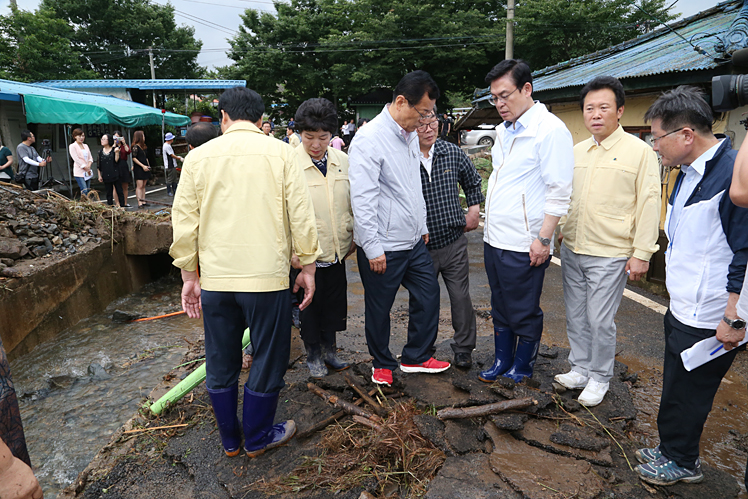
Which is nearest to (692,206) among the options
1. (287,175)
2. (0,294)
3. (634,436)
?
(634,436)

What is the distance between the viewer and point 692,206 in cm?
230

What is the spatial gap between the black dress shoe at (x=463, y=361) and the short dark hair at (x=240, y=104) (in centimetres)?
219

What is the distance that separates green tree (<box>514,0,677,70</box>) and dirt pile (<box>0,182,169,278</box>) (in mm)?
16446

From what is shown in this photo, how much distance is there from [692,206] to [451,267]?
165 cm

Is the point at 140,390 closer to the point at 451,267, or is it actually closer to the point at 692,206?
the point at 451,267

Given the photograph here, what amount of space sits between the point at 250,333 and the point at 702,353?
2.22m

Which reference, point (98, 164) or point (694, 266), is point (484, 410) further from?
point (98, 164)

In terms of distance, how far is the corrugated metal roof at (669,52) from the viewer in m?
5.96

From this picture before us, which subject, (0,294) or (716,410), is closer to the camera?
(716,410)

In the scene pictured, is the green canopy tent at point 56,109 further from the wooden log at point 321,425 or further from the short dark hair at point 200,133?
the wooden log at point 321,425

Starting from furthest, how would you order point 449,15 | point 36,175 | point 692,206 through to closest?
point 449,15, point 36,175, point 692,206

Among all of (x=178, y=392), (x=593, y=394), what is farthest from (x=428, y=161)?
(x=178, y=392)

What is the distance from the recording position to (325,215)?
11.3 feet

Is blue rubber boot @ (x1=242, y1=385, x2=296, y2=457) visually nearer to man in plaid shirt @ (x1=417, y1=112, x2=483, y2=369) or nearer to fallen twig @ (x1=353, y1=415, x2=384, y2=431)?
fallen twig @ (x1=353, y1=415, x2=384, y2=431)
